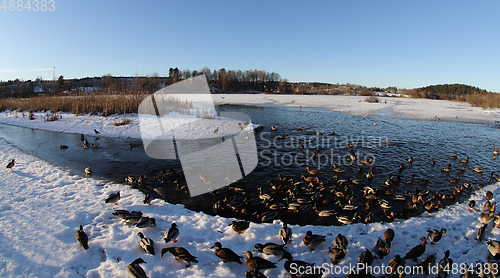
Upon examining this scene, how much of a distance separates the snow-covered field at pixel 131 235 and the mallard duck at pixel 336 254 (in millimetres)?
97

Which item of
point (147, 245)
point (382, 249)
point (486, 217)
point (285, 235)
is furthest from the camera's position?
point (486, 217)

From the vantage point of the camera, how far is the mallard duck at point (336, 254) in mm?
4133

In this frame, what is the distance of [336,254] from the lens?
13.6ft

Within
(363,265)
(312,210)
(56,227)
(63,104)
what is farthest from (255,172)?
(63,104)

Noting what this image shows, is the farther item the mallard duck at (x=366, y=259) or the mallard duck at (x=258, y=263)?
the mallard duck at (x=366, y=259)

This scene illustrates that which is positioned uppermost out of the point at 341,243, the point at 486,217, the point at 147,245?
the point at 486,217

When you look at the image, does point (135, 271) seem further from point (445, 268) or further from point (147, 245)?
point (445, 268)

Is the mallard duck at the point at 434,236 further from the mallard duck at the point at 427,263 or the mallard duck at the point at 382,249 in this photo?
the mallard duck at the point at 382,249

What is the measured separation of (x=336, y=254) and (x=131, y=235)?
4.17 meters

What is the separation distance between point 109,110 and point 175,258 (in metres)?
18.4

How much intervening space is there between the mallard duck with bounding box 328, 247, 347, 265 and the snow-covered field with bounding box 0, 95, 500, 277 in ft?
0.32

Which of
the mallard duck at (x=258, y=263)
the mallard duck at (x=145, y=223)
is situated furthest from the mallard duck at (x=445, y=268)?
the mallard duck at (x=145, y=223)

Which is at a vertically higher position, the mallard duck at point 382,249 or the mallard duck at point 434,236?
the mallard duck at point 434,236

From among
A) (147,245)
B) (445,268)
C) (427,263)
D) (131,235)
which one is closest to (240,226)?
(147,245)
